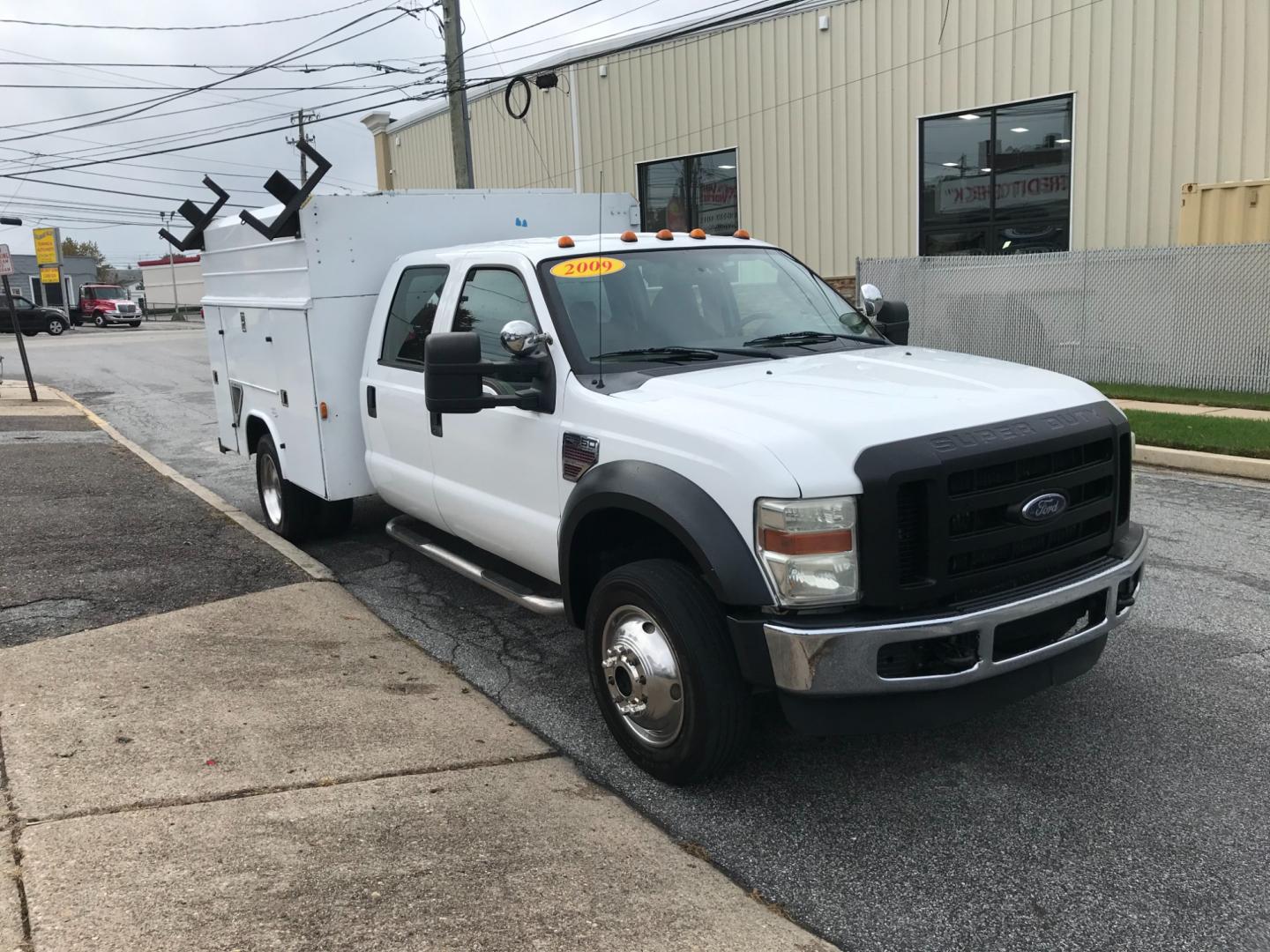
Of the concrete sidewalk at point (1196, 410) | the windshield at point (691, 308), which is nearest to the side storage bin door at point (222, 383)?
the windshield at point (691, 308)

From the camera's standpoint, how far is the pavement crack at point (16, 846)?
2848mm

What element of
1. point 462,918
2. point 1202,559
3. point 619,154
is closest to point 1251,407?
point 1202,559

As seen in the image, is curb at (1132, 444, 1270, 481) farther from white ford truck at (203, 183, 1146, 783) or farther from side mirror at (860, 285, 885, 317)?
white ford truck at (203, 183, 1146, 783)

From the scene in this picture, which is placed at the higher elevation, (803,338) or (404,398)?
(803,338)

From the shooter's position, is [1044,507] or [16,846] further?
[1044,507]

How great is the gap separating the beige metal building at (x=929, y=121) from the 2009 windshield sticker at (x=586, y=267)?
11443mm

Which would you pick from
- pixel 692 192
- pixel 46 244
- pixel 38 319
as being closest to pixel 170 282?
pixel 38 319

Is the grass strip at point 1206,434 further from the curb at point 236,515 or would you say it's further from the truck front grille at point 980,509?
the curb at point 236,515

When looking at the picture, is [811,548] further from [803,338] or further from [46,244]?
[46,244]

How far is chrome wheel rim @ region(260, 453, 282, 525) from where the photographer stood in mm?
7387

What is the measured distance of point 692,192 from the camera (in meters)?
20.5

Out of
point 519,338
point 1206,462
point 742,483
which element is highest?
point 519,338

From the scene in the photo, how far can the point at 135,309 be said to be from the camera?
166 feet

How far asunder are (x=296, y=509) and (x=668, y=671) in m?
4.25
